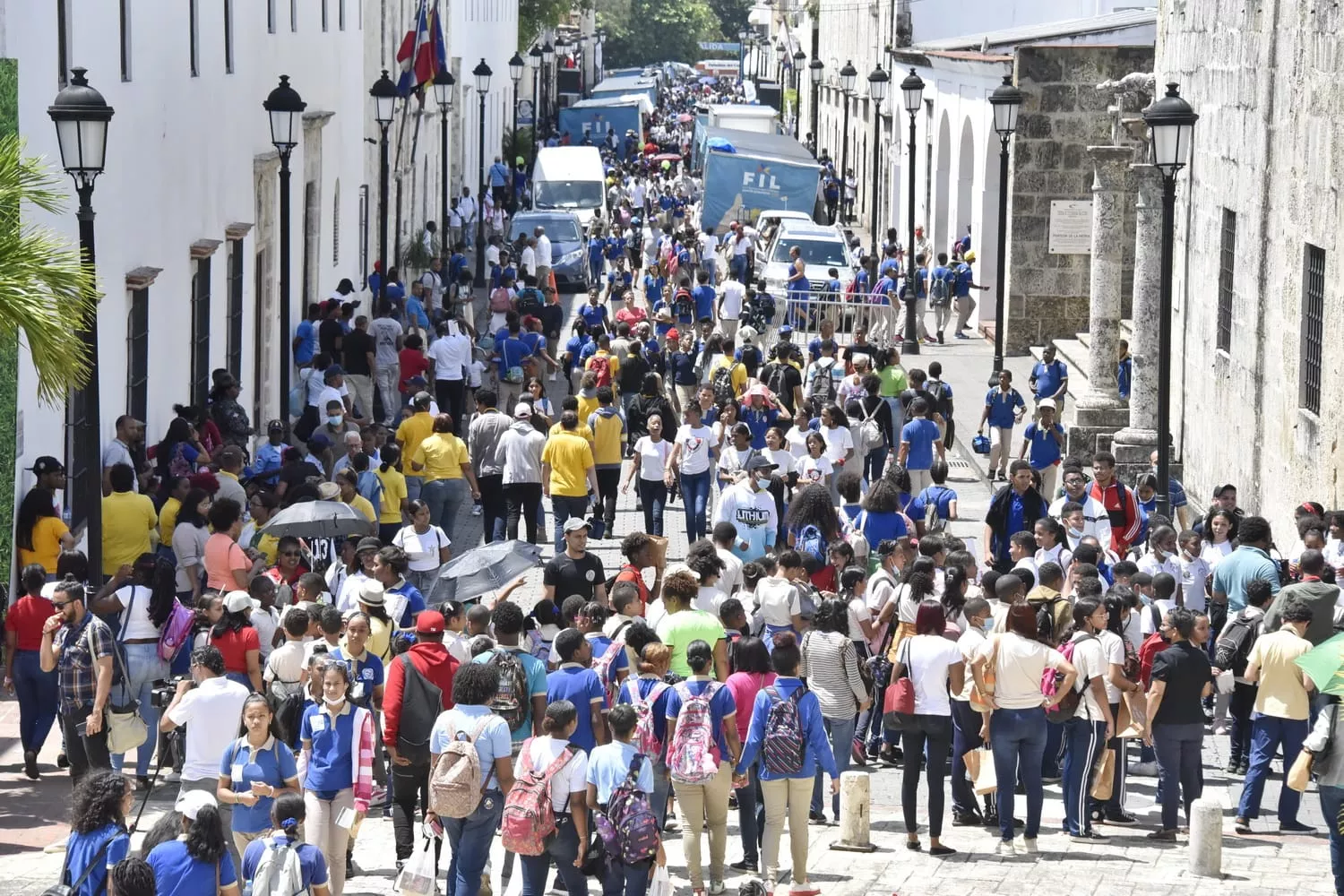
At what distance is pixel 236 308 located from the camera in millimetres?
23766

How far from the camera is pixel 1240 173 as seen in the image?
20.4m

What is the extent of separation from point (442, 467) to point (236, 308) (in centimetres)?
663

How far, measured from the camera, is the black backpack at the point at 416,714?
1087 cm

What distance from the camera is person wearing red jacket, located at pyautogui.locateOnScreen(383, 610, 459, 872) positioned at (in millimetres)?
10875

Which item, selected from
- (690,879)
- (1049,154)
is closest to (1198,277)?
(1049,154)

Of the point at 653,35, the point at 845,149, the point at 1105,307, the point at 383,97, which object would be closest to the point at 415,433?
the point at 1105,307

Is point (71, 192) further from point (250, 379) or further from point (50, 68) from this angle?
point (250, 379)

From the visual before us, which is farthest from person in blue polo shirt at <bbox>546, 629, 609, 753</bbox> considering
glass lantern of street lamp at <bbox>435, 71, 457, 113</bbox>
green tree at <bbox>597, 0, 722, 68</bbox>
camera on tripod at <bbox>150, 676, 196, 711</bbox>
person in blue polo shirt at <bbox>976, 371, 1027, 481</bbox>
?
green tree at <bbox>597, 0, 722, 68</bbox>

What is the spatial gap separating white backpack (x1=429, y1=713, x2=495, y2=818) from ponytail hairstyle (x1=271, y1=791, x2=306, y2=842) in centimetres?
104

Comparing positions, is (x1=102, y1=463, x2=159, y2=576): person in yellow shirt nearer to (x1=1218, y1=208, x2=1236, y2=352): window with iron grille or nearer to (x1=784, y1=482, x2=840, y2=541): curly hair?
(x1=784, y1=482, x2=840, y2=541): curly hair

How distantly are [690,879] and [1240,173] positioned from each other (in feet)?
39.4

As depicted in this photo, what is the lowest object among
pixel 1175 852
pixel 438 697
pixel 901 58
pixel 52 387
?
pixel 1175 852

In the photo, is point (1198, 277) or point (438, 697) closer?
point (438, 697)

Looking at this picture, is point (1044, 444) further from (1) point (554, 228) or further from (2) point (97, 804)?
(1) point (554, 228)
